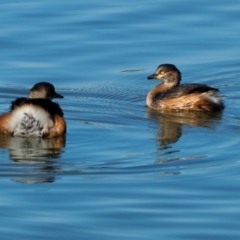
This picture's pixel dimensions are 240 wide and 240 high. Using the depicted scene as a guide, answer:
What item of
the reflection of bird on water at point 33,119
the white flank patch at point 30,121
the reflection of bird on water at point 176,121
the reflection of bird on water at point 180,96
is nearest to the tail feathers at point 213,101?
the reflection of bird on water at point 180,96

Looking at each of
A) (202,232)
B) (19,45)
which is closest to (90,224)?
(202,232)

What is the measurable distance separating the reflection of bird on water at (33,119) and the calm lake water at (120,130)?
11 centimetres

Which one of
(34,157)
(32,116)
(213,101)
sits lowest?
(34,157)

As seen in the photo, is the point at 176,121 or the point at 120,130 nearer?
the point at 120,130

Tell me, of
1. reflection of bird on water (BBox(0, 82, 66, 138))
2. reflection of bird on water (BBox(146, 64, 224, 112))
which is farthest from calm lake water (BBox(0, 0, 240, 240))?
reflection of bird on water (BBox(146, 64, 224, 112))

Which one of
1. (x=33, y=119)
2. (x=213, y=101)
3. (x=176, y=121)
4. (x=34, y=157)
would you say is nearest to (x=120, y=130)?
(x=33, y=119)

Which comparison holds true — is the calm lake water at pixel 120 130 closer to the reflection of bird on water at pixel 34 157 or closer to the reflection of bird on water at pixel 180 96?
the reflection of bird on water at pixel 34 157

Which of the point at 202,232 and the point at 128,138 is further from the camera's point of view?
the point at 128,138

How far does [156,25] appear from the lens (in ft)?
56.2

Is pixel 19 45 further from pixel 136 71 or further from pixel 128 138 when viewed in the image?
pixel 128 138

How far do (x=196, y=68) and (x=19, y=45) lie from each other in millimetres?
2761

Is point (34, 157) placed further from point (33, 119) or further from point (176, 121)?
point (176, 121)

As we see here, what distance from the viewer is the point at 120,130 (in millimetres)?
12227

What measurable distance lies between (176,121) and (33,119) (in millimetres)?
2340
